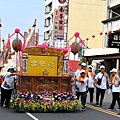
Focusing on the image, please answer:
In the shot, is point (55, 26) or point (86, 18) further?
point (86, 18)

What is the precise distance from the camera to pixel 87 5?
5988 cm

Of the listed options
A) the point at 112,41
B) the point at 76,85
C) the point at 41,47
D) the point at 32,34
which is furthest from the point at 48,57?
the point at 112,41

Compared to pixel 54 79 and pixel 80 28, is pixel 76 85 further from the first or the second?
pixel 80 28

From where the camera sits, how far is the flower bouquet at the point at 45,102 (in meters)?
12.9

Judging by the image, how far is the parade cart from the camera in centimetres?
1380

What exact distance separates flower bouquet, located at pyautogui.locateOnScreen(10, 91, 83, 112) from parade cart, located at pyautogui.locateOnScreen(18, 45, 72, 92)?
408 millimetres

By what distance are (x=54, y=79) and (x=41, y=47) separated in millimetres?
1335

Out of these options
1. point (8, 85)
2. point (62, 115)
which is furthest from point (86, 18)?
point (62, 115)

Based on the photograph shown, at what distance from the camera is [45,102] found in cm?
1309

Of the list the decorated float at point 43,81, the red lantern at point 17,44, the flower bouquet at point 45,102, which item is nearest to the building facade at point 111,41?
the decorated float at point 43,81

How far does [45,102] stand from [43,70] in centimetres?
161

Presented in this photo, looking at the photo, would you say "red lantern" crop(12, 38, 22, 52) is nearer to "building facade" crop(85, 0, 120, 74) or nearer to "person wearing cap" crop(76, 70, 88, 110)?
"person wearing cap" crop(76, 70, 88, 110)

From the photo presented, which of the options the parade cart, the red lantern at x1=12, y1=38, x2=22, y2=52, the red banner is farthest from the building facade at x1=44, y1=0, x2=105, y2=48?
the red lantern at x1=12, y1=38, x2=22, y2=52

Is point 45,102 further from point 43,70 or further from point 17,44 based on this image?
point 17,44
